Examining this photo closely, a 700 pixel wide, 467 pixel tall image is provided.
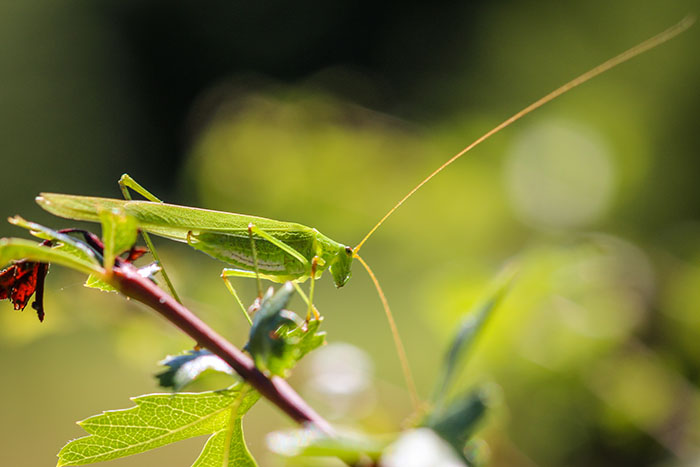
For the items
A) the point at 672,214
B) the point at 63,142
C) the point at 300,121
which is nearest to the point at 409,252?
the point at 300,121

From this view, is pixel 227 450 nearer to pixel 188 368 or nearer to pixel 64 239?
pixel 188 368

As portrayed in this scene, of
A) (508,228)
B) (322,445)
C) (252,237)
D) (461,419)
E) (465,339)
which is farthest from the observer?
(508,228)

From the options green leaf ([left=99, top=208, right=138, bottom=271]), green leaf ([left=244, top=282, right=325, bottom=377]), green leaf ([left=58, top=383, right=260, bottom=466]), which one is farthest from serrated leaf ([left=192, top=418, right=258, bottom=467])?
green leaf ([left=99, top=208, right=138, bottom=271])

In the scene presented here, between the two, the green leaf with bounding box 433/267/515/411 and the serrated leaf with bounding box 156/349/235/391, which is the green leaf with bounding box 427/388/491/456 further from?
the serrated leaf with bounding box 156/349/235/391

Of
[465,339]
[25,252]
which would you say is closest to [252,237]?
[465,339]

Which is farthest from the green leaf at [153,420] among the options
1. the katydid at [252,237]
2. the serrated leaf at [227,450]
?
the katydid at [252,237]

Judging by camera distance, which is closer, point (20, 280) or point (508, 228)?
point (20, 280)
